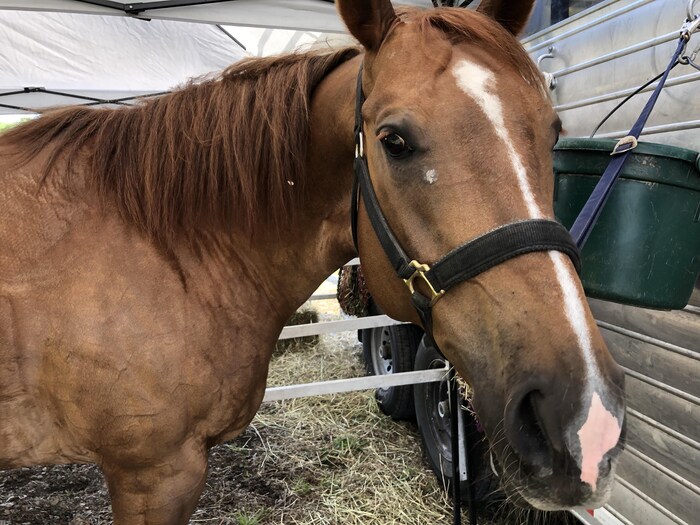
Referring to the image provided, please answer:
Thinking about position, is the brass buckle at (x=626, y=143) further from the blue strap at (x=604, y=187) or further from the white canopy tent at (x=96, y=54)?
the white canopy tent at (x=96, y=54)

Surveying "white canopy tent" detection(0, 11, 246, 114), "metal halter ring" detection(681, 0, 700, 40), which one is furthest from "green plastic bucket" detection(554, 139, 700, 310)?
"white canopy tent" detection(0, 11, 246, 114)

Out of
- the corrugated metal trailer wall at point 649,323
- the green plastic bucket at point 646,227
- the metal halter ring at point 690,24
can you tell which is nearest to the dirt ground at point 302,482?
the corrugated metal trailer wall at point 649,323

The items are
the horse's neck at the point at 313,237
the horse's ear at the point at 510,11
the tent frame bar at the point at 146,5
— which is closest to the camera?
the horse's ear at the point at 510,11

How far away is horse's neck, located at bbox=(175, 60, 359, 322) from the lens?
1519 mm

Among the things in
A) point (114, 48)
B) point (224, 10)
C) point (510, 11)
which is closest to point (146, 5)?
point (224, 10)

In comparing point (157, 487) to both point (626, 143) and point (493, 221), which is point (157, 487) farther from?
point (626, 143)

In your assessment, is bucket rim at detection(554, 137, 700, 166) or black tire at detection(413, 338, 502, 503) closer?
bucket rim at detection(554, 137, 700, 166)

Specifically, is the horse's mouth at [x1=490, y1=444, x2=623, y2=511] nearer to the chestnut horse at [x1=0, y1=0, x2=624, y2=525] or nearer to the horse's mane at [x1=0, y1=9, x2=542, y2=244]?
the chestnut horse at [x1=0, y1=0, x2=624, y2=525]

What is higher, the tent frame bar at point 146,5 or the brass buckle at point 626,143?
the tent frame bar at point 146,5

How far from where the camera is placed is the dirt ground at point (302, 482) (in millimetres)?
2840

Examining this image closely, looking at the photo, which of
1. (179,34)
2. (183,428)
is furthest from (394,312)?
(179,34)

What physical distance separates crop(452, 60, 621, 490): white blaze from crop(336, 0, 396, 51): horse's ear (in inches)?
12.5

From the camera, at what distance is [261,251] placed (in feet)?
5.48

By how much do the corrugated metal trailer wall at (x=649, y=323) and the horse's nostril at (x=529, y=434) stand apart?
1.10 m
